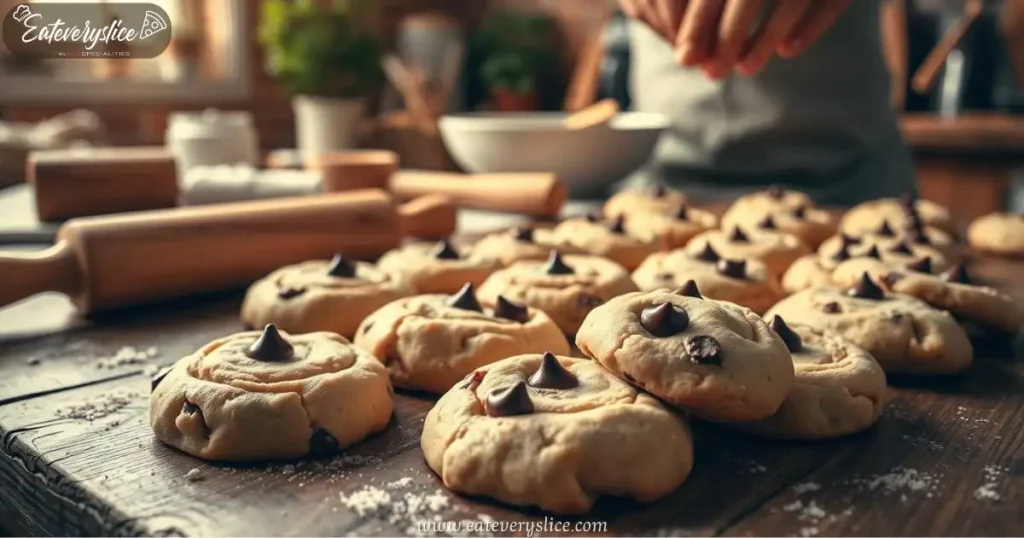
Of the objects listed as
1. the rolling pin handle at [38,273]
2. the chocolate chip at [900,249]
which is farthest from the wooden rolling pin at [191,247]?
the chocolate chip at [900,249]

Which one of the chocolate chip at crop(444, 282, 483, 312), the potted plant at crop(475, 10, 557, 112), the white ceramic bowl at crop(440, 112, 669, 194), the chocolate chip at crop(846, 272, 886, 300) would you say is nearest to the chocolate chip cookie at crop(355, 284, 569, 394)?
the chocolate chip at crop(444, 282, 483, 312)

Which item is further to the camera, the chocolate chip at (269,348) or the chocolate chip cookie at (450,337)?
the chocolate chip cookie at (450,337)

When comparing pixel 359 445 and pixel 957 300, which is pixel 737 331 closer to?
pixel 359 445

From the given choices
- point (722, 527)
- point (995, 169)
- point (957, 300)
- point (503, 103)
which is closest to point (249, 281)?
point (722, 527)

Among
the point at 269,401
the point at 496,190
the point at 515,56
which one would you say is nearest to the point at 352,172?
the point at 496,190

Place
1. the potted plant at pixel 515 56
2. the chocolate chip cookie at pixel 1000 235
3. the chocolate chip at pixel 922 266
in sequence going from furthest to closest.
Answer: the potted plant at pixel 515 56, the chocolate chip cookie at pixel 1000 235, the chocolate chip at pixel 922 266

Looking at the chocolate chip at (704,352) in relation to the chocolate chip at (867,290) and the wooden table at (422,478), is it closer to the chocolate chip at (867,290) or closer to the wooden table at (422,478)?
the wooden table at (422,478)

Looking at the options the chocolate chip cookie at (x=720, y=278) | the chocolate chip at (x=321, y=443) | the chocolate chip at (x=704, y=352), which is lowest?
the chocolate chip at (x=321, y=443)

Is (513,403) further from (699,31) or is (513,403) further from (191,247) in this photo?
(699,31)

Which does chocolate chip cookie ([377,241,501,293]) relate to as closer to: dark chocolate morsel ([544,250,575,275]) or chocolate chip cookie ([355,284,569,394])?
dark chocolate morsel ([544,250,575,275])
